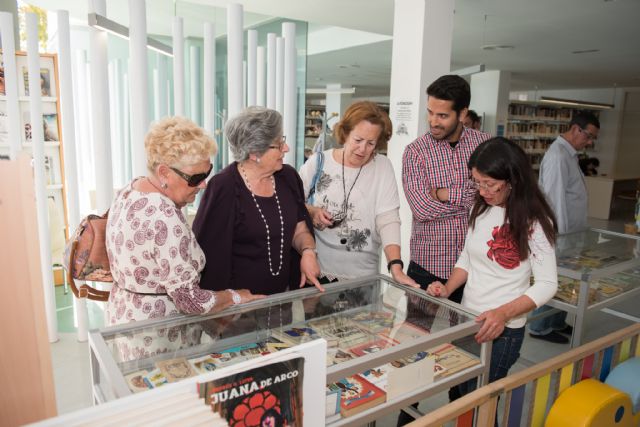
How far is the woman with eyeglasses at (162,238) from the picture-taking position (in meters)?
1.59

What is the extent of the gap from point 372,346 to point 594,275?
2133mm

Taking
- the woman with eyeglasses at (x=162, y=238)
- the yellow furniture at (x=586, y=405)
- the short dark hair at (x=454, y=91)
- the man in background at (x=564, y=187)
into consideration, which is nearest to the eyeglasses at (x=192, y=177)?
the woman with eyeglasses at (x=162, y=238)

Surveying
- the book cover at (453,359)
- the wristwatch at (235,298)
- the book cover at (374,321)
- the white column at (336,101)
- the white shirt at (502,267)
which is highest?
the white column at (336,101)

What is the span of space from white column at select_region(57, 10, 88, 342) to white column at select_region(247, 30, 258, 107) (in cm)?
139

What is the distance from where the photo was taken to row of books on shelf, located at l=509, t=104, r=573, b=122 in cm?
1408

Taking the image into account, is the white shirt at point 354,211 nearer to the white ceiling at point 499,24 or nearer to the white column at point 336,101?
the white ceiling at point 499,24

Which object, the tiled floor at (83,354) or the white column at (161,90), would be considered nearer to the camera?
the tiled floor at (83,354)

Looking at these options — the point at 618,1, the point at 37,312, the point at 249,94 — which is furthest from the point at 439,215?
the point at 618,1

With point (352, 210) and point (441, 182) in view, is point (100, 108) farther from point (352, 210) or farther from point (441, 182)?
point (441, 182)

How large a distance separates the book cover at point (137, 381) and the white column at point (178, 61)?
8.91ft

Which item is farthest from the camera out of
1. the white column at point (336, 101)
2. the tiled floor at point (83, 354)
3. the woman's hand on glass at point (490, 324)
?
the white column at point (336, 101)

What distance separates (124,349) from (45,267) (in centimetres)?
276

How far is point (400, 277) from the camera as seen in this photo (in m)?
2.10

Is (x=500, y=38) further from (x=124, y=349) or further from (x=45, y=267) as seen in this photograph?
(x=124, y=349)
